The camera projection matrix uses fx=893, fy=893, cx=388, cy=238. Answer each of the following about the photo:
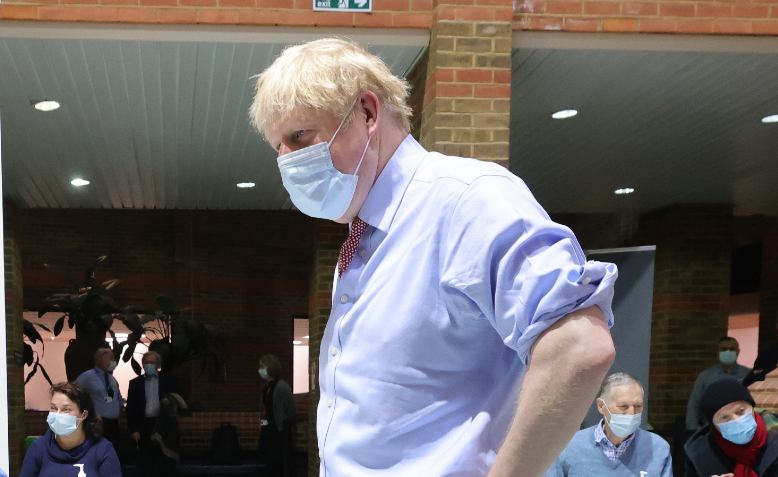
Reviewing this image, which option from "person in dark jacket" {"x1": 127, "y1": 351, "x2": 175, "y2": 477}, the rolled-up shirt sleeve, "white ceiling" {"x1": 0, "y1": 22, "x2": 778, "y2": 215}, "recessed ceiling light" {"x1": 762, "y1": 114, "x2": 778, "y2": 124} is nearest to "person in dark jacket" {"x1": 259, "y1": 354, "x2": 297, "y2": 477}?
"person in dark jacket" {"x1": 127, "y1": 351, "x2": 175, "y2": 477}

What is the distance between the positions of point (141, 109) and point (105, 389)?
4253 mm

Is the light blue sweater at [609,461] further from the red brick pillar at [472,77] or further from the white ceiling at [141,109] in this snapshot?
the white ceiling at [141,109]

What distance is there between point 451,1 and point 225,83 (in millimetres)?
1877

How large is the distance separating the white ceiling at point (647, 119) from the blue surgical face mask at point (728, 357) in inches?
73.5

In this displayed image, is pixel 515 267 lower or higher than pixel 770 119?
lower

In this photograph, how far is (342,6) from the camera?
5117mm

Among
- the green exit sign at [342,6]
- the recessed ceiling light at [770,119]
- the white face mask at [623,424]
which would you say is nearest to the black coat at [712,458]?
the white face mask at [623,424]

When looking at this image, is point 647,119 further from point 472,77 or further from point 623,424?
point 623,424

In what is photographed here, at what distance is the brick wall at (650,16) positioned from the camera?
521 centimetres

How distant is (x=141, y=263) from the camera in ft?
49.9

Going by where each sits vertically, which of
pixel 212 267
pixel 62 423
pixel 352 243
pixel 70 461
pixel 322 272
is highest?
pixel 212 267

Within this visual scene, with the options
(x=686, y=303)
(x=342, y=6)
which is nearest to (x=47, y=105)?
(x=342, y=6)

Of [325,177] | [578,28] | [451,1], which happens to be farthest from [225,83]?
[325,177]

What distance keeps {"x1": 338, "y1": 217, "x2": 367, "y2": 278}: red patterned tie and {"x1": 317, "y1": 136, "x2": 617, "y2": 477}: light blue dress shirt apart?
0.06m
